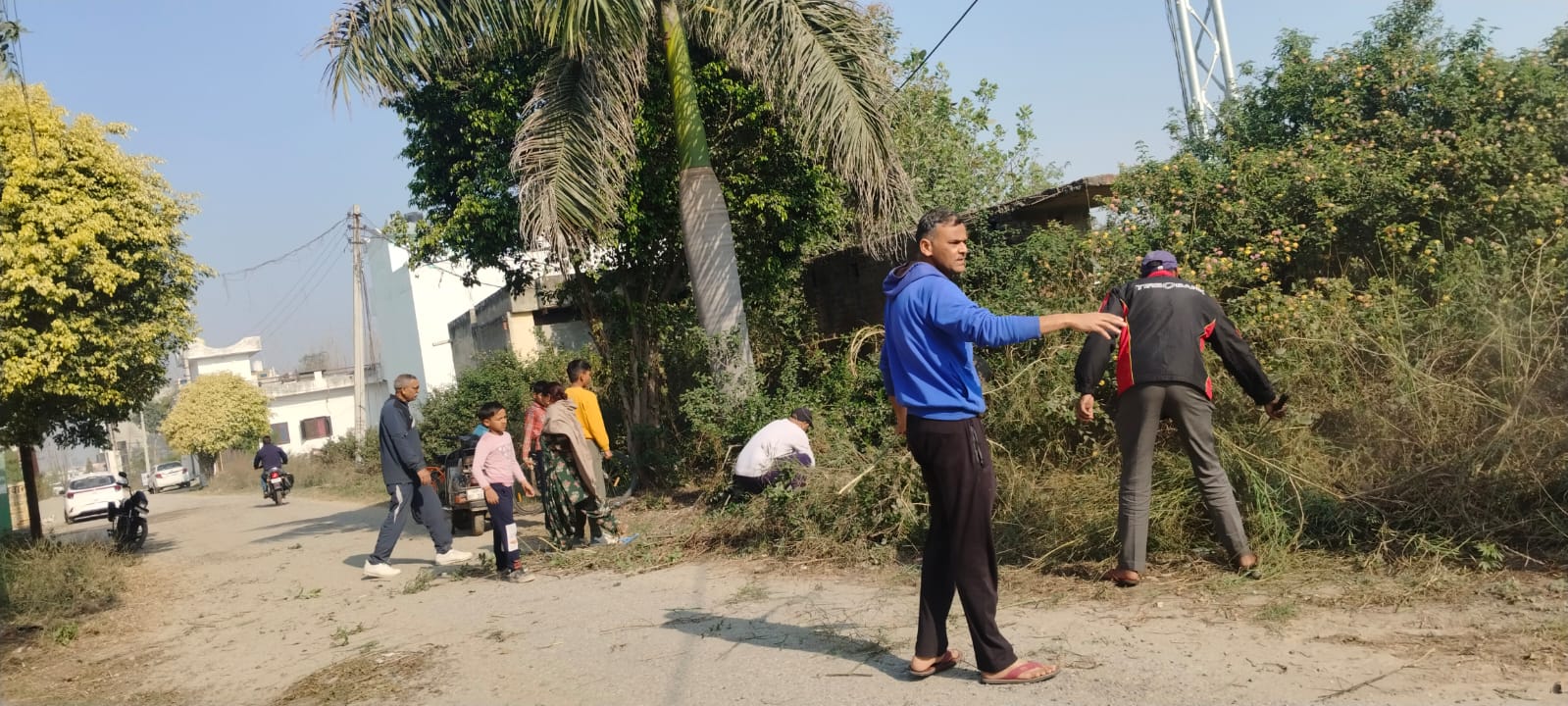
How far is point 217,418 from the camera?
52.9 m

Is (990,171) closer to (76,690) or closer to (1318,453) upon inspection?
(1318,453)

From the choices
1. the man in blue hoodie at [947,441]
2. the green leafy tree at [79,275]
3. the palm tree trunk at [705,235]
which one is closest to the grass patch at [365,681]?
the man in blue hoodie at [947,441]

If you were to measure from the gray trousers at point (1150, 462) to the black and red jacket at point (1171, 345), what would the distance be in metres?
0.08

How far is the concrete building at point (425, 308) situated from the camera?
3722 centimetres

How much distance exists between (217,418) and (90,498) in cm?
2156

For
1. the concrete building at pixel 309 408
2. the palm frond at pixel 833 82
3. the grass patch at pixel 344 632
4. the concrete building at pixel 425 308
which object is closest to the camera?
the grass patch at pixel 344 632

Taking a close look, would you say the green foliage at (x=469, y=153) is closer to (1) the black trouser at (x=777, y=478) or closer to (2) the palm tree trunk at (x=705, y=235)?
(2) the palm tree trunk at (x=705, y=235)

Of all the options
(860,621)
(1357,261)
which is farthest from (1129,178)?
(860,621)

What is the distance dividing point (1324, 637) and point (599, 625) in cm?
392

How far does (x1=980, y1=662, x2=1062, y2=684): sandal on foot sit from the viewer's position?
14.6 feet

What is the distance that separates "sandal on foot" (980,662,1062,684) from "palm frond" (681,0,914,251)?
276 inches

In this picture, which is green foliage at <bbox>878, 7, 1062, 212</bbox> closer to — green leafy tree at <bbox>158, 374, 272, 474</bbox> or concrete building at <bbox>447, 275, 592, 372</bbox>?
concrete building at <bbox>447, 275, 592, 372</bbox>

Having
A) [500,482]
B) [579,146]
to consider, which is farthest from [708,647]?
[579,146]

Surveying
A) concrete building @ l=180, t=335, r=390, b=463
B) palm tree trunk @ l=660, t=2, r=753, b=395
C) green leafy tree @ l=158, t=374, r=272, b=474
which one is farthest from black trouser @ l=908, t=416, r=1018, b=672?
concrete building @ l=180, t=335, r=390, b=463
